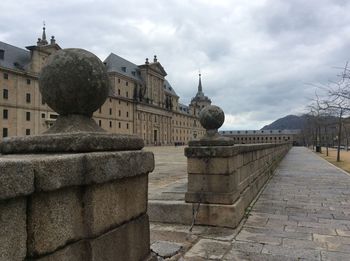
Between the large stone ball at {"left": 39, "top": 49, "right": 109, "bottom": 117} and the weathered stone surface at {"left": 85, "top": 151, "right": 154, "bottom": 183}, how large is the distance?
0.55m

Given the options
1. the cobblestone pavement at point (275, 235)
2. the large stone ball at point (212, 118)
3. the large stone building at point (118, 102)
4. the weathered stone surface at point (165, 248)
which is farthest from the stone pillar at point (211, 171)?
the large stone building at point (118, 102)

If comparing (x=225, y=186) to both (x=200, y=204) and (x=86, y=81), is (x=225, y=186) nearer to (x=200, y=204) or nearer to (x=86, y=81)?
(x=200, y=204)

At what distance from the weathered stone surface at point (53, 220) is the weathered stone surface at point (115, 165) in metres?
0.16

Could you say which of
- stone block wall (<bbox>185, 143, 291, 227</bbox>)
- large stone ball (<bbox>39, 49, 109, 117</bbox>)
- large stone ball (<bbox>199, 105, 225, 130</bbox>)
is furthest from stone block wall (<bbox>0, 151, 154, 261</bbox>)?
large stone ball (<bbox>199, 105, 225, 130</bbox>)

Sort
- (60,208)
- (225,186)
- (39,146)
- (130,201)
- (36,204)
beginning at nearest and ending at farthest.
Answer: (36,204), (60,208), (39,146), (130,201), (225,186)

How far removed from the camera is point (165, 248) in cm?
491

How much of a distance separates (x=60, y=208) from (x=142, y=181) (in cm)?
116

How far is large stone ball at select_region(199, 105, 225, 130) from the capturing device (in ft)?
23.8

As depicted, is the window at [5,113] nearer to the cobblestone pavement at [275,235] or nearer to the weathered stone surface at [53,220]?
the cobblestone pavement at [275,235]

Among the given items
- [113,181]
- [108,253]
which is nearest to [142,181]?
[113,181]

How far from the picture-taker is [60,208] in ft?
7.02

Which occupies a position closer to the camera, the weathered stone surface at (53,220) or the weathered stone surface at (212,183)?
the weathered stone surface at (53,220)

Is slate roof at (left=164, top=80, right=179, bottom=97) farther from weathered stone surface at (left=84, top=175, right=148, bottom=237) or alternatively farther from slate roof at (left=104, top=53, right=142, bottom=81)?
weathered stone surface at (left=84, top=175, right=148, bottom=237)

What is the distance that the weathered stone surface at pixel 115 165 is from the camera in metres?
2.35
